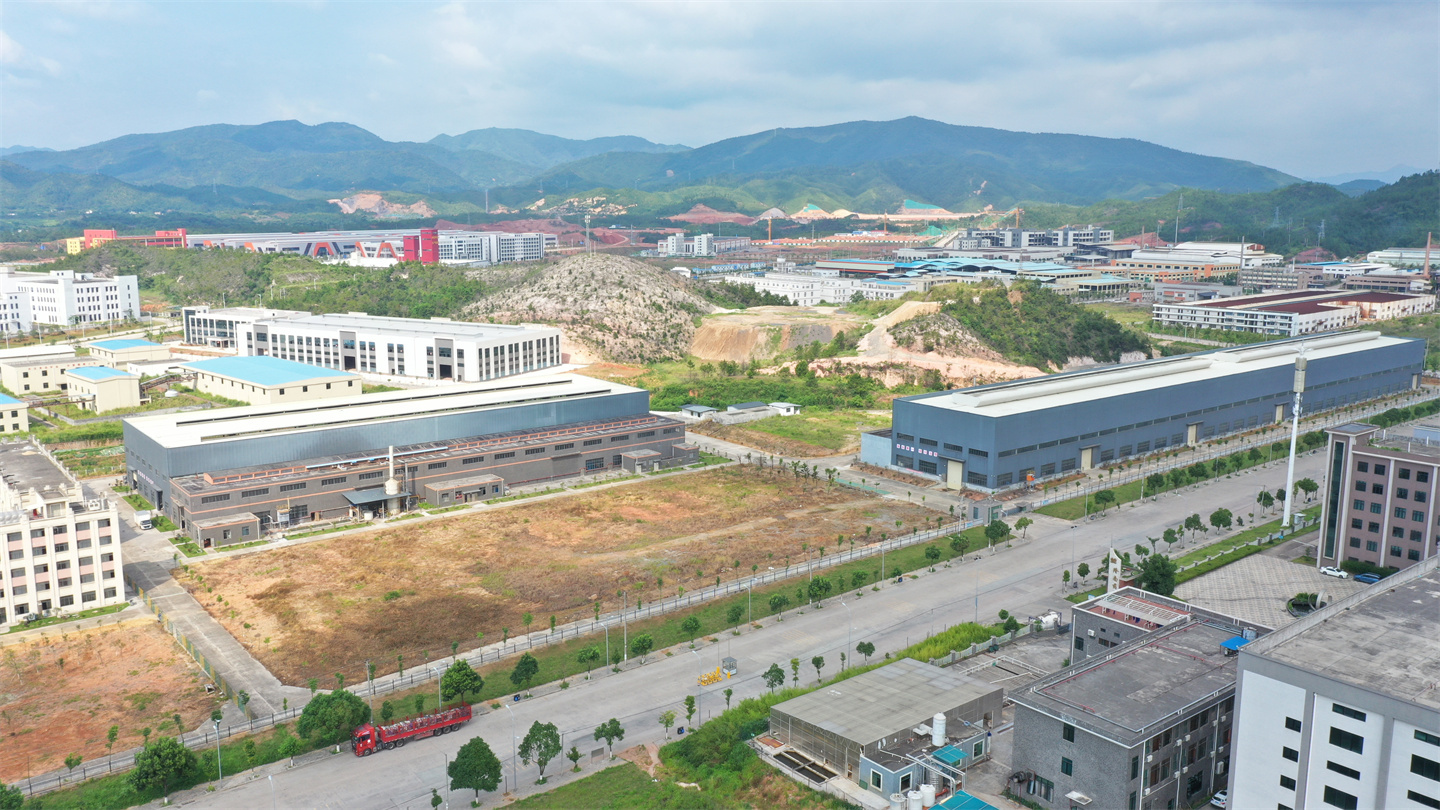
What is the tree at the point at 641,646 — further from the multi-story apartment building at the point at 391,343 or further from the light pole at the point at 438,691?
the multi-story apartment building at the point at 391,343

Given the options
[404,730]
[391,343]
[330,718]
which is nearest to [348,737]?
[330,718]

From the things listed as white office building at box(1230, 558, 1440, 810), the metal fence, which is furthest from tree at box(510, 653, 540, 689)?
white office building at box(1230, 558, 1440, 810)

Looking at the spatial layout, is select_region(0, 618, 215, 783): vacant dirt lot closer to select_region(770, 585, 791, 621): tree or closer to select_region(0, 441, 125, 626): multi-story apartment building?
select_region(0, 441, 125, 626): multi-story apartment building

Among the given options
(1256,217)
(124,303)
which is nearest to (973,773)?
(124,303)

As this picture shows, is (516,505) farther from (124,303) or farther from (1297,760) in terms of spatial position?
(124,303)

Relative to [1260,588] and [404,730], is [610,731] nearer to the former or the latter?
[404,730]

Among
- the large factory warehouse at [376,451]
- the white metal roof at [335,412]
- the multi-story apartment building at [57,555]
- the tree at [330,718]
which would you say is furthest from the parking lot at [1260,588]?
the multi-story apartment building at [57,555]
